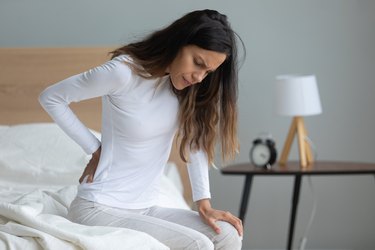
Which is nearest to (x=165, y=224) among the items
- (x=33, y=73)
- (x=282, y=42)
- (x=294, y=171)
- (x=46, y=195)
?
(x=46, y=195)

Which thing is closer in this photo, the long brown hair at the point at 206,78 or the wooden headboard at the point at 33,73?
the long brown hair at the point at 206,78

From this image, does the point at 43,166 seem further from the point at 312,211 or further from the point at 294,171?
the point at 312,211

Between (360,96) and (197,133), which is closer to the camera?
(197,133)

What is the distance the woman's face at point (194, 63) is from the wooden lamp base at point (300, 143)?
151 cm

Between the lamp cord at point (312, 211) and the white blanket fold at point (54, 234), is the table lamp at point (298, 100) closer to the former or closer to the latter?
the lamp cord at point (312, 211)

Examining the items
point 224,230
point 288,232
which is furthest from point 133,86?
point 288,232

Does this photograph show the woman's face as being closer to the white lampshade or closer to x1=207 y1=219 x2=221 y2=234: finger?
x1=207 y1=219 x2=221 y2=234: finger

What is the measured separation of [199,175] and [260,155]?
1.27m

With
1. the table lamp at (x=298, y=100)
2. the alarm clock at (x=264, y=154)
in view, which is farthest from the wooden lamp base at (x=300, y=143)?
the alarm clock at (x=264, y=154)

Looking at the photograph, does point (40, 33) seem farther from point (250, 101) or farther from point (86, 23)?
point (250, 101)

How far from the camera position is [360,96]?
3494 millimetres

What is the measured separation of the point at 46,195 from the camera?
2.04 meters

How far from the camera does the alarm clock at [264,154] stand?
3131 mm

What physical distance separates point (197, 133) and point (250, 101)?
5.37 ft
